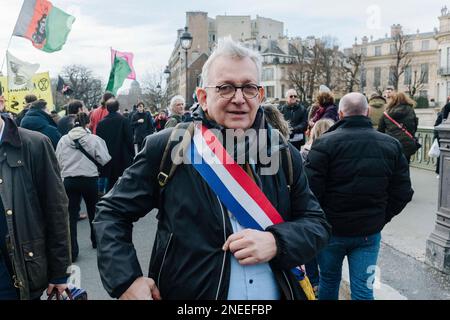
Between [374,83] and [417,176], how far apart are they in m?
87.5

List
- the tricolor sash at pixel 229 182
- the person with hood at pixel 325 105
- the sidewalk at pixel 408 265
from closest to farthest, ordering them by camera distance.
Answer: the tricolor sash at pixel 229 182 → the sidewalk at pixel 408 265 → the person with hood at pixel 325 105

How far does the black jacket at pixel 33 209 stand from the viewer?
106 inches

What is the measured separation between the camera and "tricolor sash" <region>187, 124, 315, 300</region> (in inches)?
80.5

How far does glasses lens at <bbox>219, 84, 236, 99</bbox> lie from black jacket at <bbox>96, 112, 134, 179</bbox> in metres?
→ 6.52

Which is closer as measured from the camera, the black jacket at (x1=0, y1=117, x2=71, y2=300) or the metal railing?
the black jacket at (x1=0, y1=117, x2=71, y2=300)

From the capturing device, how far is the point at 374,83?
9394cm

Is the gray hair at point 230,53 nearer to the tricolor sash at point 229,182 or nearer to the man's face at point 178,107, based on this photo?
the tricolor sash at point 229,182

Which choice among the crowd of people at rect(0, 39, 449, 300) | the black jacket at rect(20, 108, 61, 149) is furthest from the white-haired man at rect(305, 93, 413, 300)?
the black jacket at rect(20, 108, 61, 149)

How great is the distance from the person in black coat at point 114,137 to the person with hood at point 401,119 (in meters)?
4.60

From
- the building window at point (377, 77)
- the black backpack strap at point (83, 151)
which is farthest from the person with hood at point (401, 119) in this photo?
the building window at point (377, 77)

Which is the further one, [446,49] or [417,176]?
[446,49]

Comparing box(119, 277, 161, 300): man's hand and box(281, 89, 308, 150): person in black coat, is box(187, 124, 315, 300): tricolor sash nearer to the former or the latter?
box(119, 277, 161, 300): man's hand
